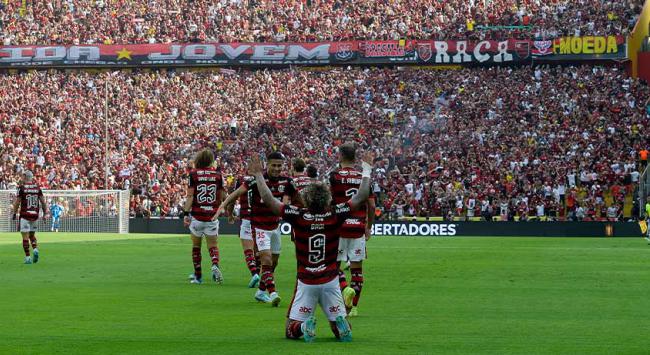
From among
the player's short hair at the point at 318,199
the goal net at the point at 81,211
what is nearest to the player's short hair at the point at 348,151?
the player's short hair at the point at 318,199

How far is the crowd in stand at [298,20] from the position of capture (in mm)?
66312

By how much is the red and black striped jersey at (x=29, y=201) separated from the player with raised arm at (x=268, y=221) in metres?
10.9

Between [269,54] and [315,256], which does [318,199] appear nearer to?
[315,256]

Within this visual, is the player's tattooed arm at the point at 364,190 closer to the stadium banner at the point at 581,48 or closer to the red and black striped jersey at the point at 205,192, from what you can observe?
the red and black striped jersey at the point at 205,192

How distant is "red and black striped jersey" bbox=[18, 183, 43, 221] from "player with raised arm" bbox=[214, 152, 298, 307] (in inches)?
430

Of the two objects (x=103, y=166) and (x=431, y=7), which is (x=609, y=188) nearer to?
(x=431, y=7)

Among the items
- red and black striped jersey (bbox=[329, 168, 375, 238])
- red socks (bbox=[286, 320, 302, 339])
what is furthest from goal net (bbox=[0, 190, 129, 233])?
red socks (bbox=[286, 320, 302, 339])

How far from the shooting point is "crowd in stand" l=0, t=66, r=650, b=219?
52.6 metres

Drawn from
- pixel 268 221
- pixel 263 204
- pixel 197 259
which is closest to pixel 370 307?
pixel 268 221

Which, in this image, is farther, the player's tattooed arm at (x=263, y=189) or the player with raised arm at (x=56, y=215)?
the player with raised arm at (x=56, y=215)

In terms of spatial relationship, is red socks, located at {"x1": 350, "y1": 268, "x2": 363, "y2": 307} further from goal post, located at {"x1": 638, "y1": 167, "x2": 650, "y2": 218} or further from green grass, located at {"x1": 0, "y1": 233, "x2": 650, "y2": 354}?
goal post, located at {"x1": 638, "y1": 167, "x2": 650, "y2": 218}

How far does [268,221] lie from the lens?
1777 centimetres

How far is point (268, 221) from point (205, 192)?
10.2ft

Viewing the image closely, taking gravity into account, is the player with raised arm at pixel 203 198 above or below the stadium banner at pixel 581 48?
below
